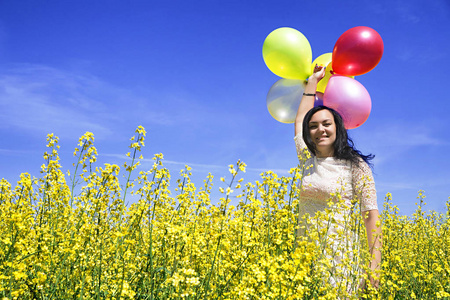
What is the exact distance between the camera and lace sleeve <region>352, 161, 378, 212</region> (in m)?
2.80

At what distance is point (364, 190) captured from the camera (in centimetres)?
283

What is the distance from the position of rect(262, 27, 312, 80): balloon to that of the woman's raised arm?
0.50 ft

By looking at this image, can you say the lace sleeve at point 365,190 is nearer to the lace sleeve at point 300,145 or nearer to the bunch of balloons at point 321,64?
the lace sleeve at point 300,145

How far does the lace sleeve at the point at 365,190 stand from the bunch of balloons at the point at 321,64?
872 millimetres

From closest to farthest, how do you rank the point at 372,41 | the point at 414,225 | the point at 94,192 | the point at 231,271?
the point at 231,271, the point at 94,192, the point at 372,41, the point at 414,225

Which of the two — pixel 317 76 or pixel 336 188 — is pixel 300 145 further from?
pixel 317 76

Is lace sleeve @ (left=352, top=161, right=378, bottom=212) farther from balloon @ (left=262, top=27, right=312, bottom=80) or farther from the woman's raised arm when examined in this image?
balloon @ (left=262, top=27, right=312, bottom=80)

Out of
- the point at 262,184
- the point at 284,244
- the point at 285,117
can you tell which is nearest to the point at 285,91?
the point at 285,117

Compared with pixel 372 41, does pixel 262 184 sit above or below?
below

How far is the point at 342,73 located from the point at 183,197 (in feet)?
8.98

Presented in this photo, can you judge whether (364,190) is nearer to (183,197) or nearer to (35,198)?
(183,197)

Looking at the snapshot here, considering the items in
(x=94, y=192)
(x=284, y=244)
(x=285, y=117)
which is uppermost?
(x=285, y=117)

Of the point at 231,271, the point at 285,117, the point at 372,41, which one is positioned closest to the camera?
the point at 231,271

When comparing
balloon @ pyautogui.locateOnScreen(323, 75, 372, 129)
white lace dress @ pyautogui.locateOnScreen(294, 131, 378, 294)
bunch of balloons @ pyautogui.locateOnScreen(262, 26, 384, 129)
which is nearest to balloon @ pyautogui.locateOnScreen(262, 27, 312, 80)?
bunch of balloons @ pyautogui.locateOnScreen(262, 26, 384, 129)
